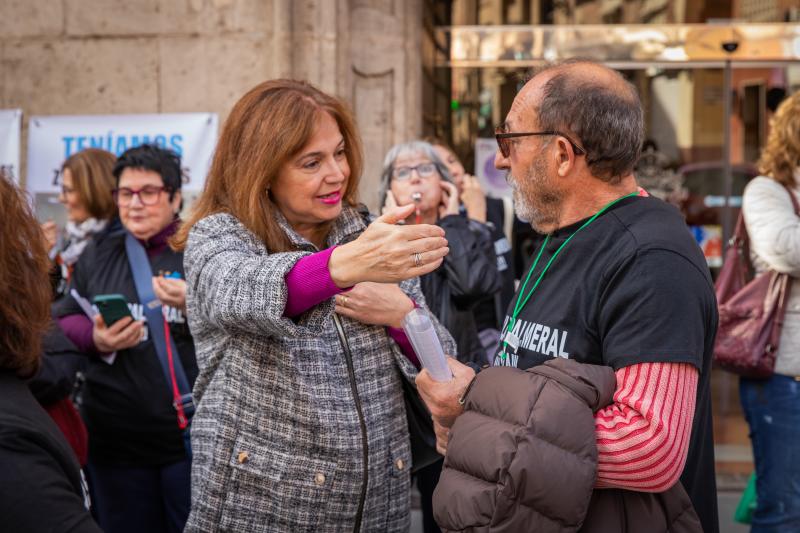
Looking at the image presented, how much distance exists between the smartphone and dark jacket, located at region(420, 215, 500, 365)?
1155mm

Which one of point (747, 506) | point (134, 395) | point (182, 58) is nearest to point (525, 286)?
point (134, 395)

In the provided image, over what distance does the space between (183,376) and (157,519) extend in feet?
1.80

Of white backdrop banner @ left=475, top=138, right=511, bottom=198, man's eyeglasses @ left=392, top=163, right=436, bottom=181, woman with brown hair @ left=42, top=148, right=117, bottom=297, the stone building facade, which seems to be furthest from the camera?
white backdrop banner @ left=475, top=138, right=511, bottom=198

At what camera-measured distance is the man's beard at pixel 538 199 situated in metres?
2.12

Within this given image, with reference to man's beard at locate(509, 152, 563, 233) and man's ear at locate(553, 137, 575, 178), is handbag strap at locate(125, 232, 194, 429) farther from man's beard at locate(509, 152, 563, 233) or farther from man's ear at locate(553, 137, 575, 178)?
man's ear at locate(553, 137, 575, 178)

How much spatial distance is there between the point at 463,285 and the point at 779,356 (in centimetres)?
128

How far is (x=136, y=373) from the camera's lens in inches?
148

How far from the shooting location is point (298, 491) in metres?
2.39

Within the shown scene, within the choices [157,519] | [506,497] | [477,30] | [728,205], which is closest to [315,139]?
[506,497]

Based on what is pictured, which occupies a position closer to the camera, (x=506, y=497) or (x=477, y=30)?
(x=506, y=497)

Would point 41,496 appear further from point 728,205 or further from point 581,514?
point 728,205

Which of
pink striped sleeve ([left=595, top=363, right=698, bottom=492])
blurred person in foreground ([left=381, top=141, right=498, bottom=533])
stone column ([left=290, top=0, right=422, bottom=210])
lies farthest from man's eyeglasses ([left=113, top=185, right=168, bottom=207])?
pink striped sleeve ([left=595, top=363, right=698, bottom=492])

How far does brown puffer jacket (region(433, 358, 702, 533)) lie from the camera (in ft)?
5.72

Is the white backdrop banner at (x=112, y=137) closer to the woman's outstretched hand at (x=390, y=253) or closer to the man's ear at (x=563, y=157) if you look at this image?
the woman's outstretched hand at (x=390, y=253)
